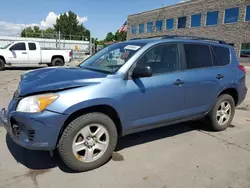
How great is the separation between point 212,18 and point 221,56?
27056 millimetres

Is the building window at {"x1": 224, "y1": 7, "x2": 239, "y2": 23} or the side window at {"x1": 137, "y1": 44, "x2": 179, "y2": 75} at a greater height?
the building window at {"x1": 224, "y1": 7, "x2": 239, "y2": 23}

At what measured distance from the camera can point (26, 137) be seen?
2742 millimetres

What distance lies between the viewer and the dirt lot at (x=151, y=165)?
2832mm

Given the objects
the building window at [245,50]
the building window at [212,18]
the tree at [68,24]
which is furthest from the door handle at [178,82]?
the tree at [68,24]

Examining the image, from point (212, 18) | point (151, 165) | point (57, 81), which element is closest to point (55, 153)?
point (57, 81)

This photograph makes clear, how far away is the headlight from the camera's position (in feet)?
8.75

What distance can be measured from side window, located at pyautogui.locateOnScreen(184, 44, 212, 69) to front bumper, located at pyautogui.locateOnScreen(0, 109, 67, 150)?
7.70 feet

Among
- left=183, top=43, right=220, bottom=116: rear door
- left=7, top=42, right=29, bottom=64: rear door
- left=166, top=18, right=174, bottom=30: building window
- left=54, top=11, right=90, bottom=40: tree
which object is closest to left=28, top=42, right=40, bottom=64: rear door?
left=7, top=42, right=29, bottom=64: rear door

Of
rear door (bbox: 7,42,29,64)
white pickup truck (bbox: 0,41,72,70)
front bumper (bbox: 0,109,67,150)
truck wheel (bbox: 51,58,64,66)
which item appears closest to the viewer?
front bumper (bbox: 0,109,67,150)

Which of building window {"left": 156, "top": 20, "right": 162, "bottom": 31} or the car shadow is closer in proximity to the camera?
the car shadow

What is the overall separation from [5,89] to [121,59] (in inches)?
252

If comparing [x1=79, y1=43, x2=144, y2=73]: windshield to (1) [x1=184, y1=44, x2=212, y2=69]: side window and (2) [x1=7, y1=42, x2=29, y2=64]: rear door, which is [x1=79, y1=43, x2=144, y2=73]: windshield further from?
(2) [x1=7, y1=42, x2=29, y2=64]: rear door

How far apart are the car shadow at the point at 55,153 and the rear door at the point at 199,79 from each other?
28.9 inches

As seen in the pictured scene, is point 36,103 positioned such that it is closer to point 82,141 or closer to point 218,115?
point 82,141
